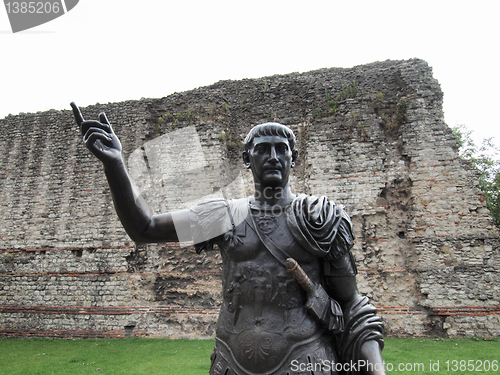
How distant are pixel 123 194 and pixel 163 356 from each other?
684cm

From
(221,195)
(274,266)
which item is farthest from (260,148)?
(221,195)

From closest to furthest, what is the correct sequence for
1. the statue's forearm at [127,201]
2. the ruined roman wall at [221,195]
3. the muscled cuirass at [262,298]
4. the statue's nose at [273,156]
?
the muscled cuirass at [262,298]
the statue's forearm at [127,201]
the statue's nose at [273,156]
the ruined roman wall at [221,195]

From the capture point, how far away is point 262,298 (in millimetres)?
1708

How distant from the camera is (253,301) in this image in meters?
1.72

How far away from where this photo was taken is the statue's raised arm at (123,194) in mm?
1701

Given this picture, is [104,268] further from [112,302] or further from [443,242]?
[443,242]

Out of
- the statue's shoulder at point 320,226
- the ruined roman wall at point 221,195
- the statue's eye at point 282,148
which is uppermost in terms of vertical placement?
the ruined roman wall at point 221,195

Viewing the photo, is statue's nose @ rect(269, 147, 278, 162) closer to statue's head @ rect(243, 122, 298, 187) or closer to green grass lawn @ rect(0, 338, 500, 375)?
statue's head @ rect(243, 122, 298, 187)

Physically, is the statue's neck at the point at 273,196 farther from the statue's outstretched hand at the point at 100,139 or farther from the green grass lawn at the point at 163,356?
the green grass lawn at the point at 163,356

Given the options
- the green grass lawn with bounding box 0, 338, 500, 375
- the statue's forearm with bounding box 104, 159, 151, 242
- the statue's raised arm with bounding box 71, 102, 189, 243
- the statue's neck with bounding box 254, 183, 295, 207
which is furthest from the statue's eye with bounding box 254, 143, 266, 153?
the green grass lawn with bounding box 0, 338, 500, 375

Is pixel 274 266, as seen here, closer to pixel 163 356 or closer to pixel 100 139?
pixel 100 139

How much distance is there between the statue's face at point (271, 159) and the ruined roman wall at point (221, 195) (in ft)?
20.4

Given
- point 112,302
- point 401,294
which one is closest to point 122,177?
point 401,294

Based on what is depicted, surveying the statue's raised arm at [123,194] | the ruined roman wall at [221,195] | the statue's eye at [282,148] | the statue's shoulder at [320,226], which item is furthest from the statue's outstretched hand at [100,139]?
the ruined roman wall at [221,195]
